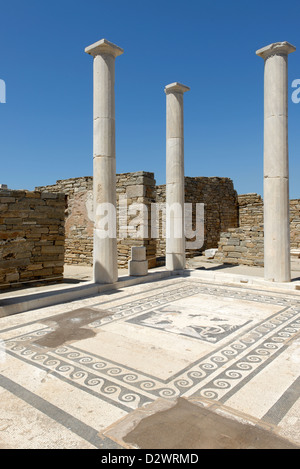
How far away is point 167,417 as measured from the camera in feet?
7.98

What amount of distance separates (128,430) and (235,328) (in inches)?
Answer: 100

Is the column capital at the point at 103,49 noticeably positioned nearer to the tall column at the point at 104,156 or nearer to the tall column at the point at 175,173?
the tall column at the point at 104,156

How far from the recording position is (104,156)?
23.3 ft

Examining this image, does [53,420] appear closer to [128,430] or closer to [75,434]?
[75,434]

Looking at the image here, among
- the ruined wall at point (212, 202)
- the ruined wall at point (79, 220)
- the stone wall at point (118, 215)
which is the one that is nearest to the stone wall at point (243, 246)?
the ruined wall at point (212, 202)

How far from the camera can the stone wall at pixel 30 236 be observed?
8.01m

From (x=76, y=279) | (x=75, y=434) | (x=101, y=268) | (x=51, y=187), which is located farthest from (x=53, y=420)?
(x=51, y=187)

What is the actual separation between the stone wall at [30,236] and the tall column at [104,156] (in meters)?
2.24

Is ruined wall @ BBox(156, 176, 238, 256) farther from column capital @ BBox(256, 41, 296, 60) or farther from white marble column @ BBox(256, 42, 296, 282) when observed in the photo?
column capital @ BBox(256, 41, 296, 60)

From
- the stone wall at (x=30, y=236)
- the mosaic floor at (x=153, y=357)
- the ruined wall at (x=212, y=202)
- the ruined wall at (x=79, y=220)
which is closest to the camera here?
the mosaic floor at (x=153, y=357)

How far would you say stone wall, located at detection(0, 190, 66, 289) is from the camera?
8.01m

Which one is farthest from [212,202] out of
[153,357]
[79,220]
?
[153,357]

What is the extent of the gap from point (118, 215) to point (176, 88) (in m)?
4.90

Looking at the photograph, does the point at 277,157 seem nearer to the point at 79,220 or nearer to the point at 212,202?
the point at 79,220
